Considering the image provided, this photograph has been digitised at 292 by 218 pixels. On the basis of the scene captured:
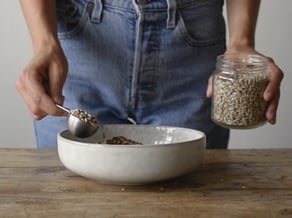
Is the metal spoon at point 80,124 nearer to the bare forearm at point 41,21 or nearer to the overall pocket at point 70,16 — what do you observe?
the bare forearm at point 41,21

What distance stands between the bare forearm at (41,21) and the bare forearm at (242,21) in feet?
0.99

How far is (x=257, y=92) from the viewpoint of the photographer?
87 cm

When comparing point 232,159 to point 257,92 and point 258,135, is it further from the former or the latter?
point 258,135

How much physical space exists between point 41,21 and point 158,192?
34 cm

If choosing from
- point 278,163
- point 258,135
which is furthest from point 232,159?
point 258,135

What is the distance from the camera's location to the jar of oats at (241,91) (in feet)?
2.85

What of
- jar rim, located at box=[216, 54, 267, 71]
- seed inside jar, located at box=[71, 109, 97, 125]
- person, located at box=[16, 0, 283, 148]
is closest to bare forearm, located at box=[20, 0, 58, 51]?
person, located at box=[16, 0, 283, 148]

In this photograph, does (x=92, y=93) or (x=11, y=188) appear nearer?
(x=11, y=188)

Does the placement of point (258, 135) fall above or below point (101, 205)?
below

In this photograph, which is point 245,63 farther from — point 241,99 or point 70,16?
point 70,16

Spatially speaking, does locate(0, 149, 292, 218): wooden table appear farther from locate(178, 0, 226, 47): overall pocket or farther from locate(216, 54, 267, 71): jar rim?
locate(178, 0, 226, 47): overall pocket

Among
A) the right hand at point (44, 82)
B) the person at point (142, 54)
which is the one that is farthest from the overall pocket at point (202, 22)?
the right hand at point (44, 82)

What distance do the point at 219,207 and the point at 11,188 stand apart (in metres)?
0.25

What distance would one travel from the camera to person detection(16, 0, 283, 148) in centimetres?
101
